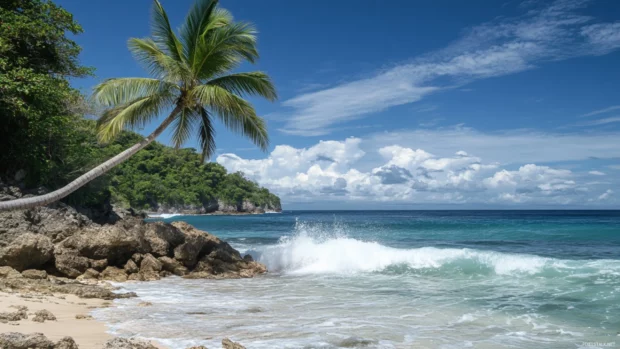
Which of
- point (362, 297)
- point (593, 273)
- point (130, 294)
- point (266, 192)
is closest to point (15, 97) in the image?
point (130, 294)

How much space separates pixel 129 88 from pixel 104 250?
434cm

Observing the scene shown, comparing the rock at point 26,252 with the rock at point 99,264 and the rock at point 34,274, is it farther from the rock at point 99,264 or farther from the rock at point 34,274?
the rock at point 99,264

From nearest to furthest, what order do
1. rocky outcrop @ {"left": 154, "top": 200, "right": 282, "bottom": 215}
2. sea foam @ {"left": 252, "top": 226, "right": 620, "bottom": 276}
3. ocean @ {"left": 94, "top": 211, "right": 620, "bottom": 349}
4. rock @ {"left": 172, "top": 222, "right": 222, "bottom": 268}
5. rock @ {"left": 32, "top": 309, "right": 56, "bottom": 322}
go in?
rock @ {"left": 32, "top": 309, "right": 56, "bottom": 322} < ocean @ {"left": 94, "top": 211, "right": 620, "bottom": 349} < rock @ {"left": 172, "top": 222, "right": 222, "bottom": 268} < sea foam @ {"left": 252, "top": 226, "right": 620, "bottom": 276} < rocky outcrop @ {"left": 154, "top": 200, "right": 282, "bottom": 215}

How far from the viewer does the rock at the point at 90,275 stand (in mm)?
11411

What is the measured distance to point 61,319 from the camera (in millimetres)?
6883

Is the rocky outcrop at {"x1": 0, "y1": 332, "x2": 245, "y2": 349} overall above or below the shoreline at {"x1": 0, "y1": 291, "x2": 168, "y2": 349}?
above

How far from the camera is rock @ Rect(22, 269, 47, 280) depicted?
9961mm

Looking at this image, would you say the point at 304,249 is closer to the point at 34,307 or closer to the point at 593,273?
the point at 593,273

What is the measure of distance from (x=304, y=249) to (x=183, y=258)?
17.4 ft

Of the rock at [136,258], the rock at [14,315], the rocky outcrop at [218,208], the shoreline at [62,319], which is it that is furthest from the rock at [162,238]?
the rocky outcrop at [218,208]

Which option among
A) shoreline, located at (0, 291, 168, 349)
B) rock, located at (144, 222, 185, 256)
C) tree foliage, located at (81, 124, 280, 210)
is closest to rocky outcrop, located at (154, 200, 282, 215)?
tree foliage, located at (81, 124, 280, 210)

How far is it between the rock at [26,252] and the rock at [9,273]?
0.48 meters

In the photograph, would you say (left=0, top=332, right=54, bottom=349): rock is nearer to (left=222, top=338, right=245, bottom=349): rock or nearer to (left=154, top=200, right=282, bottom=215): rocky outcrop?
(left=222, top=338, right=245, bottom=349): rock

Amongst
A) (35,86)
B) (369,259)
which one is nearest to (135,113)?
(35,86)
